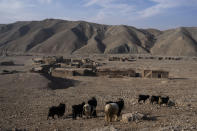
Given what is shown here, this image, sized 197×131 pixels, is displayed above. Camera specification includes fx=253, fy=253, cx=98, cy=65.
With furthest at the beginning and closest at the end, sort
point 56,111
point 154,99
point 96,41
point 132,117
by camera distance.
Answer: point 96,41, point 154,99, point 56,111, point 132,117

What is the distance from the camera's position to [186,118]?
11523 millimetres

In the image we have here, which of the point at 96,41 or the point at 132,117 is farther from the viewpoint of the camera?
the point at 96,41

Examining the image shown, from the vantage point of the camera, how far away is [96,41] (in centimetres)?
13675

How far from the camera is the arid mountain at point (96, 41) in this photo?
123m

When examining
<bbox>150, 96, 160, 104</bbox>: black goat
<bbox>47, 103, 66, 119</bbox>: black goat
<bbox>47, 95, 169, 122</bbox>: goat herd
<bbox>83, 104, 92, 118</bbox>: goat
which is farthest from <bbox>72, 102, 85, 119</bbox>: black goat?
<bbox>150, 96, 160, 104</bbox>: black goat

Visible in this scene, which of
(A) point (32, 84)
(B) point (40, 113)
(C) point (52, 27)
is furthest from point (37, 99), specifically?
(C) point (52, 27)

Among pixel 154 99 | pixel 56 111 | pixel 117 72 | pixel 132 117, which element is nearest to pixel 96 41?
pixel 117 72

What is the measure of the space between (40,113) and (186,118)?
7.61 meters

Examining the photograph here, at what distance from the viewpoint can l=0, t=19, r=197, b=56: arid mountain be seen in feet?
403

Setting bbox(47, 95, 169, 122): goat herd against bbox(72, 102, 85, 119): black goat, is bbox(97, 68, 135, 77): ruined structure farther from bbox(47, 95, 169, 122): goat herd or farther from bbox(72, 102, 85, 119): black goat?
bbox(72, 102, 85, 119): black goat

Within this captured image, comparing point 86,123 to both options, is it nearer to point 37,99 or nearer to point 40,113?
point 40,113

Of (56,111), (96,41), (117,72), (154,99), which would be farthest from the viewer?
(96,41)

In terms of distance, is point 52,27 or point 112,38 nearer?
point 112,38

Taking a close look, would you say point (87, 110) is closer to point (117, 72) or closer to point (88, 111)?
point (88, 111)
